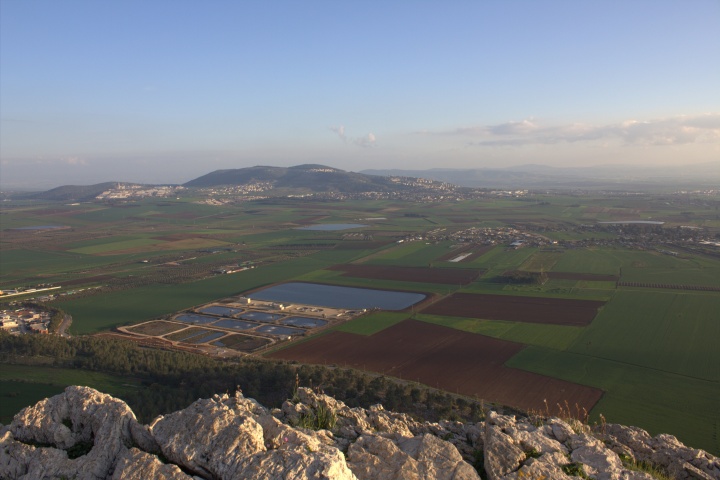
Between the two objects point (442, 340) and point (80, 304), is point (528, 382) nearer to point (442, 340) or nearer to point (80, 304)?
point (442, 340)

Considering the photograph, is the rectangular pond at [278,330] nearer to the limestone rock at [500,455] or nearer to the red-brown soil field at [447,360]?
the red-brown soil field at [447,360]

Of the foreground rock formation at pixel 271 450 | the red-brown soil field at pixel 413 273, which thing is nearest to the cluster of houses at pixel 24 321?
the red-brown soil field at pixel 413 273

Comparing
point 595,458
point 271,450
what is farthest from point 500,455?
point 271,450

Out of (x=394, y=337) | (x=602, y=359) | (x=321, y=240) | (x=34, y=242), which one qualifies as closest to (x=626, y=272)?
(x=602, y=359)

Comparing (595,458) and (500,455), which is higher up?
(500,455)

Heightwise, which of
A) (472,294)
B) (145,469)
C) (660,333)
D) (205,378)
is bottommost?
(660,333)

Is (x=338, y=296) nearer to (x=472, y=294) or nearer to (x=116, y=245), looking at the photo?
(x=472, y=294)

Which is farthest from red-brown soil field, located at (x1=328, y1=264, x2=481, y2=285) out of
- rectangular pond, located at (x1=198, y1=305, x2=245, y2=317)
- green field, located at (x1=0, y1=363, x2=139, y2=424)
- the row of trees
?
green field, located at (x1=0, y1=363, x2=139, y2=424)
